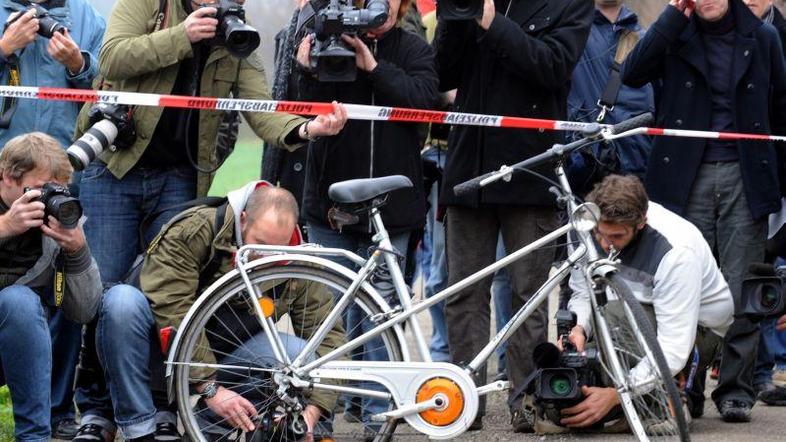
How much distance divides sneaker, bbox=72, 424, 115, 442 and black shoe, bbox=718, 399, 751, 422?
8.80 feet

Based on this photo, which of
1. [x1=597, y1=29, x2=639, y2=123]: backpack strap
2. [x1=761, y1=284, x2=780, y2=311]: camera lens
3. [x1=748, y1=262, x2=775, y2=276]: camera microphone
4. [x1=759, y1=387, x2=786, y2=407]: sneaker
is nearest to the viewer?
[x1=761, y1=284, x2=780, y2=311]: camera lens

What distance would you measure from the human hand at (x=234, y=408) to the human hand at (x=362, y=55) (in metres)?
1.56

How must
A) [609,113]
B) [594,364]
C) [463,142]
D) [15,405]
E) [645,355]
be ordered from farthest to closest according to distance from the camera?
[609,113]
[463,142]
[594,364]
[15,405]
[645,355]

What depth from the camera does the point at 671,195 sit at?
6871mm

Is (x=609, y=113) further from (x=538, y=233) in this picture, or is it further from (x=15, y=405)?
(x=15, y=405)

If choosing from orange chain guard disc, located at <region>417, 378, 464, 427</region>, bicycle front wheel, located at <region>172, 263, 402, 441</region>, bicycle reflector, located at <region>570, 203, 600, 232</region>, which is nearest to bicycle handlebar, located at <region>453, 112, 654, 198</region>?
bicycle reflector, located at <region>570, 203, 600, 232</region>

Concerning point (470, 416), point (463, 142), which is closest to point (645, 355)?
point (470, 416)

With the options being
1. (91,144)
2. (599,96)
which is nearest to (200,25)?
(91,144)

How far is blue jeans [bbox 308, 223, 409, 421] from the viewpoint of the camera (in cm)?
568

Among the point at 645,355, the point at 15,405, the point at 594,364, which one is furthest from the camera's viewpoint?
the point at 594,364

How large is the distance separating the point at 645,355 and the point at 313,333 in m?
1.24

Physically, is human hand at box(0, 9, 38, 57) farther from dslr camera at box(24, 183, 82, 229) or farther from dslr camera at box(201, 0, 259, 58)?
dslr camera at box(24, 183, 82, 229)

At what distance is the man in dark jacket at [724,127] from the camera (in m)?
6.74

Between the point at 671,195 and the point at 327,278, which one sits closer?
the point at 327,278
